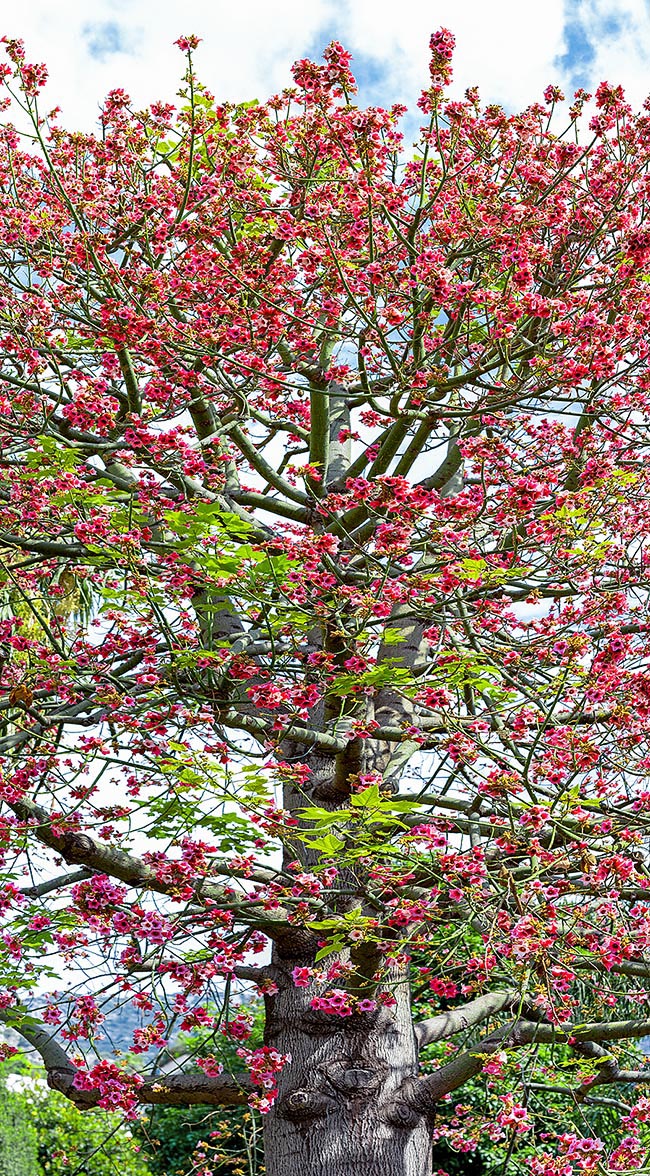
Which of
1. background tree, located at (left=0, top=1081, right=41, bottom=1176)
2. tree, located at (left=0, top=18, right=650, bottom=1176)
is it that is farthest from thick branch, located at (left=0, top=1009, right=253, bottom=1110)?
background tree, located at (left=0, top=1081, right=41, bottom=1176)

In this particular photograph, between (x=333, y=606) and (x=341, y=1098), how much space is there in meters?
2.78

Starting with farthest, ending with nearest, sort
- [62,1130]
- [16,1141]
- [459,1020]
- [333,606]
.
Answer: [62,1130], [16,1141], [459,1020], [333,606]

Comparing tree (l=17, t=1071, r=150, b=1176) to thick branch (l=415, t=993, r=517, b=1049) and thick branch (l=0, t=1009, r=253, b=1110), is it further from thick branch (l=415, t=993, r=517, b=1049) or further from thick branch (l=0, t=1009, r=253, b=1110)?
thick branch (l=415, t=993, r=517, b=1049)

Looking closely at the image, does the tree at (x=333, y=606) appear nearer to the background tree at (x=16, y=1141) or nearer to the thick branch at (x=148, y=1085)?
the thick branch at (x=148, y=1085)

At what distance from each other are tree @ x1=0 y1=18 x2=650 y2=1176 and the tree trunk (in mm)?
19

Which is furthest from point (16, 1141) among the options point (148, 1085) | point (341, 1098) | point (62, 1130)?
point (341, 1098)

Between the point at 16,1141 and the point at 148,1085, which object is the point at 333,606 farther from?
the point at 16,1141

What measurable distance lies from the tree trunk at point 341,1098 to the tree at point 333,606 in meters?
0.02

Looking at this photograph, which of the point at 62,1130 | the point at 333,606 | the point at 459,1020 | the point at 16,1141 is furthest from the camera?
the point at 62,1130

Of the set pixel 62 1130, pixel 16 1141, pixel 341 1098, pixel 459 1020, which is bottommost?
pixel 341 1098

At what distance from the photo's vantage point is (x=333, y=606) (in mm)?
5535

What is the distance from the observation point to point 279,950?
21.1 feet

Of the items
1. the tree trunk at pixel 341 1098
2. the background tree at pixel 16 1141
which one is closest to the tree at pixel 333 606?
the tree trunk at pixel 341 1098

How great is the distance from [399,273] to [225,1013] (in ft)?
13.8
